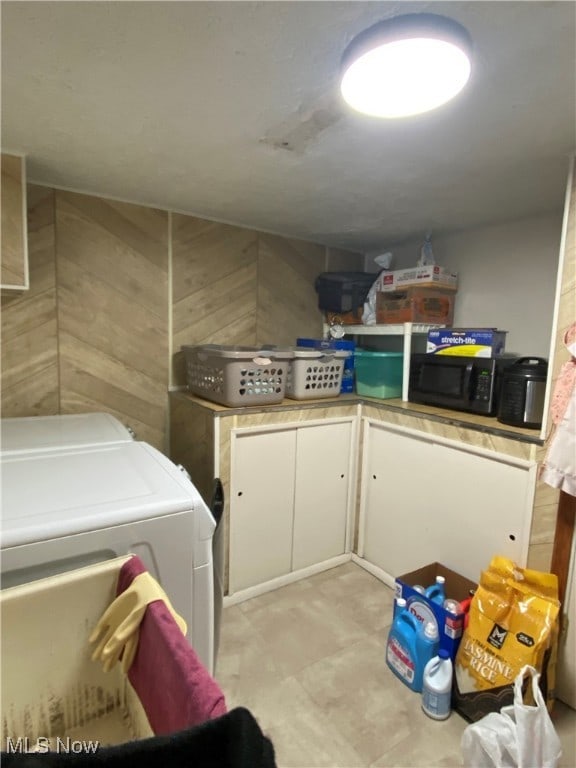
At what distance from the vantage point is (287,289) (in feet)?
9.04

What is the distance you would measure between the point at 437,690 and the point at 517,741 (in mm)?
294

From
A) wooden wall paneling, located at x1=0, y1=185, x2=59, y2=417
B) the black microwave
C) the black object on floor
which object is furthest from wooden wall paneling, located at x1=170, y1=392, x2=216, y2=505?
the black object on floor

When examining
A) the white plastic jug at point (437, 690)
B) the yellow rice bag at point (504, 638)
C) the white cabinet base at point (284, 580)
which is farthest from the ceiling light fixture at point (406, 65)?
the white cabinet base at point (284, 580)

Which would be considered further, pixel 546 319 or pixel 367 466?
pixel 367 466

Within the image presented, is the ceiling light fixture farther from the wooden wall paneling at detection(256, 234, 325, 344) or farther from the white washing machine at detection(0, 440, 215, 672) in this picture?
the wooden wall paneling at detection(256, 234, 325, 344)

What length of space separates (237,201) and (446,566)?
209cm

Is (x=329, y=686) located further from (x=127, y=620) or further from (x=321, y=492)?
(x=127, y=620)

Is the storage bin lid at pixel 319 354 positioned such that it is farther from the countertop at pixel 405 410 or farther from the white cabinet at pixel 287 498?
the white cabinet at pixel 287 498

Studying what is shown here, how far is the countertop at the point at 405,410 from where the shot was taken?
165 centimetres

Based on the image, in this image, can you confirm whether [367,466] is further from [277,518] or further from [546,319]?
[546,319]

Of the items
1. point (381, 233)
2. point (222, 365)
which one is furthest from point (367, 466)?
point (381, 233)

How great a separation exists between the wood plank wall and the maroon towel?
1536 mm

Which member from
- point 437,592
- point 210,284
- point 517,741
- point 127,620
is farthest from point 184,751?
point 210,284

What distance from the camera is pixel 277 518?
7.00 feet
